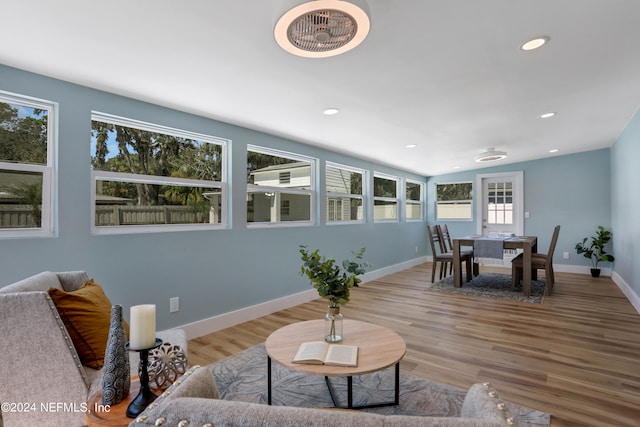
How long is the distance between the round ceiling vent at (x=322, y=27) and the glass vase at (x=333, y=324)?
4.72 feet

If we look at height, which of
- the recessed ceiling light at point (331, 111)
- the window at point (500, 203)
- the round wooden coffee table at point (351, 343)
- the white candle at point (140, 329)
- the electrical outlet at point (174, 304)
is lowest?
the electrical outlet at point (174, 304)

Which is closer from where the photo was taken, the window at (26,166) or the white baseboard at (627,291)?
the window at (26,166)

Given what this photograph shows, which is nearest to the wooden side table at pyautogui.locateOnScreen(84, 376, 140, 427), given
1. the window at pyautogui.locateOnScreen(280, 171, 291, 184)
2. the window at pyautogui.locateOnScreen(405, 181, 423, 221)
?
the window at pyautogui.locateOnScreen(280, 171, 291, 184)

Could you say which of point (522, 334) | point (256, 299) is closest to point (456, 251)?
point (522, 334)

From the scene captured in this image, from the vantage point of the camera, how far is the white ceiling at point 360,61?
5.76 ft

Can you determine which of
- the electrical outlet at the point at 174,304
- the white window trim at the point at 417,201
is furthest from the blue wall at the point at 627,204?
the electrical outlet at the point at 174,304

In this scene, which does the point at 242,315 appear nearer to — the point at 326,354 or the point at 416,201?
the point at 326,354

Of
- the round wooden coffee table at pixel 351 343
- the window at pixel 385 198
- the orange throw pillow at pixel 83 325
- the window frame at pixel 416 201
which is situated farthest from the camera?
the window frame at pixel 416 201

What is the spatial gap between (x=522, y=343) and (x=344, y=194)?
3178 mm

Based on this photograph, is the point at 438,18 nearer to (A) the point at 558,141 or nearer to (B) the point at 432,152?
(B) the point at 432,152

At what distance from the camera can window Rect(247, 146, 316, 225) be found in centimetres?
387

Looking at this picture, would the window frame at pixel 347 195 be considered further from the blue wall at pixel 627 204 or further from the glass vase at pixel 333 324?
the blue wall at pixel 627 204

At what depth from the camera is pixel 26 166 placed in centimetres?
227

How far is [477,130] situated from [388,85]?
2151 mm
